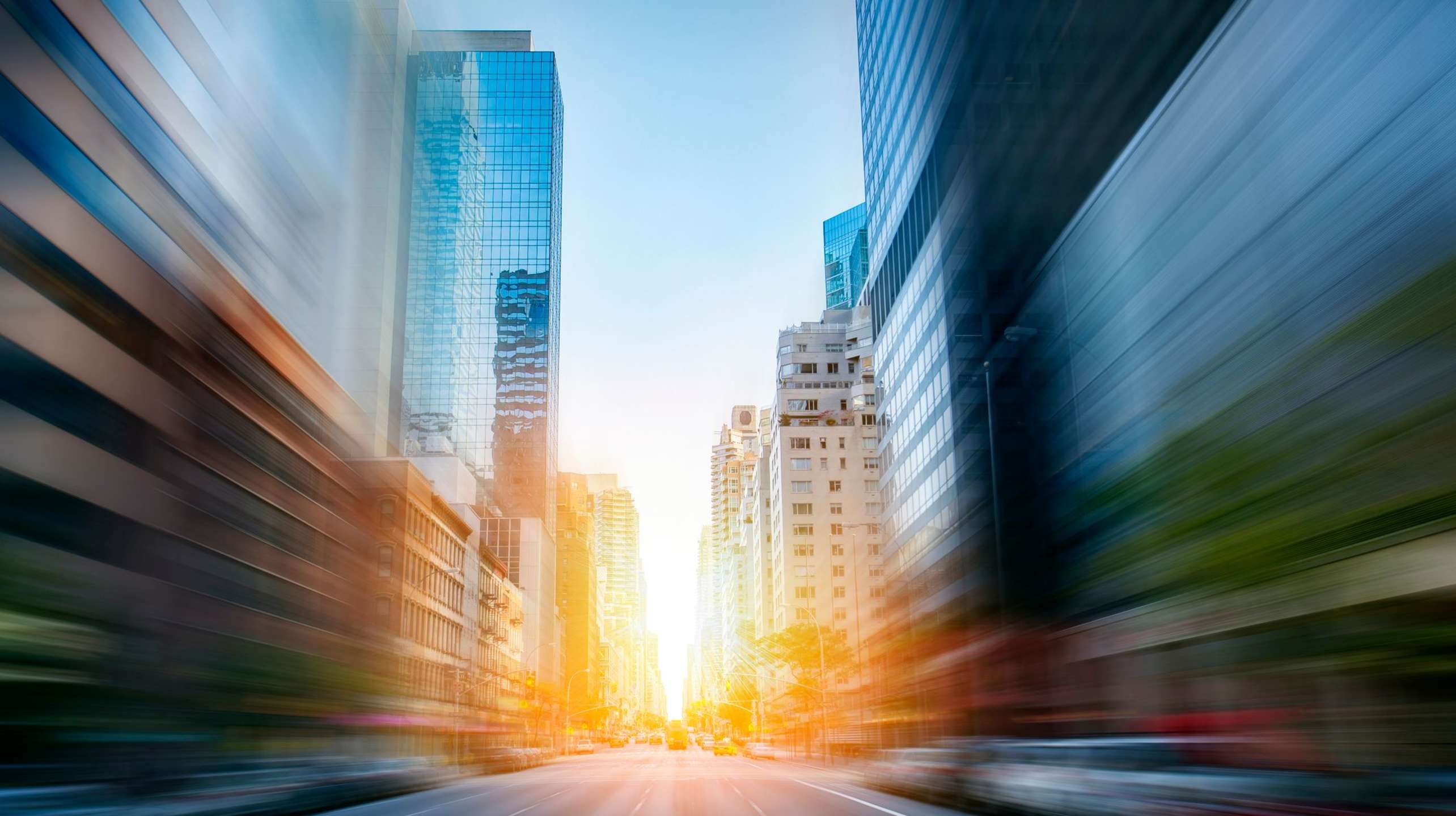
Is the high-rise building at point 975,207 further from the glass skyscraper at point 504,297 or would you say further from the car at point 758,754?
the glass skyscraper at point 504,297

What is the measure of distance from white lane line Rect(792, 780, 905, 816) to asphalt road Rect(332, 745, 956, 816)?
0.13 feet

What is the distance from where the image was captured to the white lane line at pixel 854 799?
24.9m

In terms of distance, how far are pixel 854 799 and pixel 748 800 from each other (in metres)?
3.00

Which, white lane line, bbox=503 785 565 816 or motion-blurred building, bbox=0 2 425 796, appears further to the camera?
white lane line, bbox=503 785 565 816

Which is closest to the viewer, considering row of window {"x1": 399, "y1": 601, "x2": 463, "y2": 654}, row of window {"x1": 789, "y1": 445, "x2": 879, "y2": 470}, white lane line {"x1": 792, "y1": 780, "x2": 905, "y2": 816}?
white lane line {"x1": 792, "y1": 780, "x2": 905, "y2": 816}

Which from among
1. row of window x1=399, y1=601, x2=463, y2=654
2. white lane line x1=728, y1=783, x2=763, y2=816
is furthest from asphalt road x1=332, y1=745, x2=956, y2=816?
row of window x1=399, y1=601, x2=463, y2=654

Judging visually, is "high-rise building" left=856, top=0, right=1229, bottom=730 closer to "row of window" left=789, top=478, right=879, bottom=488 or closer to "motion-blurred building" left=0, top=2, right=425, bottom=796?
"motion-blurred building" left=0, top=2, right=425, bottom=796

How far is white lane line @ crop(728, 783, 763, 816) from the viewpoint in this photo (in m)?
25.4

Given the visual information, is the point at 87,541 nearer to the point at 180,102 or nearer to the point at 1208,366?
the point at 180,102

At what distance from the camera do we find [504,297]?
168875 millimetres

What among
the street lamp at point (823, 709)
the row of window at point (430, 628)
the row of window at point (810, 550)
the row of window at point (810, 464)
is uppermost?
the row of window at point (810, 464)

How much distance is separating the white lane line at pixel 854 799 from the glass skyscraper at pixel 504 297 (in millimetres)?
95923

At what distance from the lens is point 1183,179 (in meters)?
26.6

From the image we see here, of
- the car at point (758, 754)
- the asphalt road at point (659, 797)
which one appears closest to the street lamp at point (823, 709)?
the car at point (758, 754)
